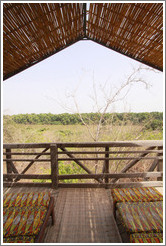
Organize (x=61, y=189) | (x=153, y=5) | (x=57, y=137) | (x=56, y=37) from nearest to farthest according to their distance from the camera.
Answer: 1. (x=153, y=5)
2. (x=56, y=37)
3. (x=61, y=189)
4. (x=57, y=137)

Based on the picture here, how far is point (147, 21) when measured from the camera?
1552 mm

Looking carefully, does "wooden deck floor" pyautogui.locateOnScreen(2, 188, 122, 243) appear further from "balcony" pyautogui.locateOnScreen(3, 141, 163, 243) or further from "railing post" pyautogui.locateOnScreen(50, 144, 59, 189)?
"railing post" pyautogui.locateOnScreen(50, 144, 59, 189)

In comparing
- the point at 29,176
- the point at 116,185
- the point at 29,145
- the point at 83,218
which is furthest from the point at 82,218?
the point at 29,145

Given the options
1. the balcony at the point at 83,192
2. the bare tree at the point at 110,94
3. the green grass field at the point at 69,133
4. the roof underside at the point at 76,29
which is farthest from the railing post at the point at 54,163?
the bare tree at the point at 110,94

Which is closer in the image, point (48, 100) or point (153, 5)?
point (153, 5)

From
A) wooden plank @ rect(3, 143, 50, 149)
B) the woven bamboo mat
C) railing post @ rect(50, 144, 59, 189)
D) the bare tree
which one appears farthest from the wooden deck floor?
the bare tree

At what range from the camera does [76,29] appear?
199 centimetres

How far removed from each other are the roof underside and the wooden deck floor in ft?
6.27

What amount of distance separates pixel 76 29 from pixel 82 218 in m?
2.36

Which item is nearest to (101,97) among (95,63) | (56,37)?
(95,63)

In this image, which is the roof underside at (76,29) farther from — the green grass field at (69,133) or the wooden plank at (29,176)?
the green grass field at (69,133)

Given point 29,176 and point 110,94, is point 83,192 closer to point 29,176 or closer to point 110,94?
point 29,176

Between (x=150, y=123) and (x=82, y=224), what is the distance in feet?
Result: 15.0

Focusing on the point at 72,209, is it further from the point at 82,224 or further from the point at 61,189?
the point at 61,189
